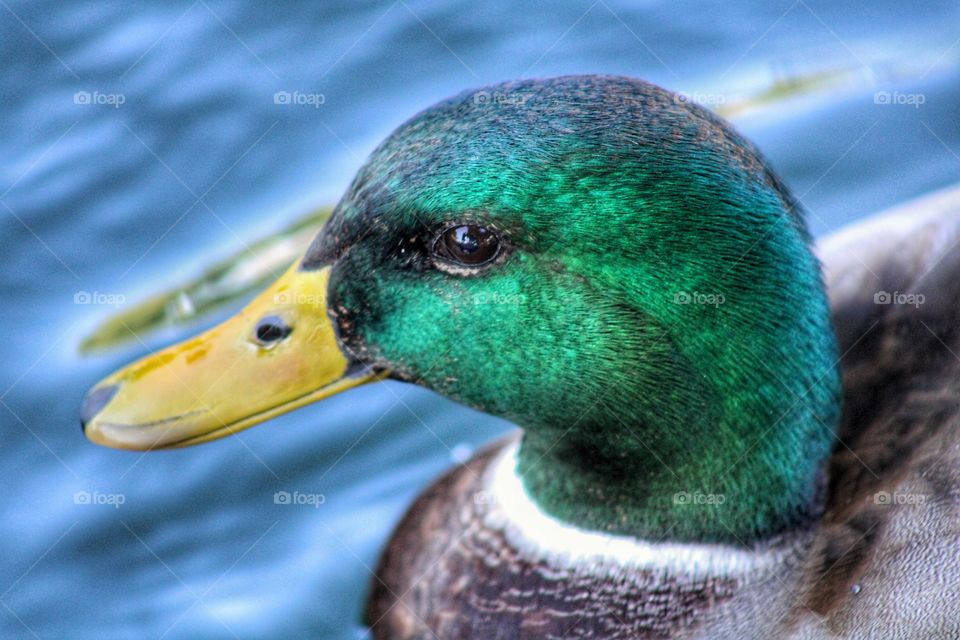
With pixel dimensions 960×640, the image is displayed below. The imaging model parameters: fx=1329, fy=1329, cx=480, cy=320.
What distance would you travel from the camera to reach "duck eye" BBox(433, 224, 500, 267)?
2492 mm

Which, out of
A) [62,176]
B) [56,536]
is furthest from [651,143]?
[62,176]

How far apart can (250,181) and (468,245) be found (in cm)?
256

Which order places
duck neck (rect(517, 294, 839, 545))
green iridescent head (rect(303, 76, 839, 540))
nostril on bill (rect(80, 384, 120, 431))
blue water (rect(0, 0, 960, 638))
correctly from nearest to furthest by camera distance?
green iridescent head (rect(303, 76, 839, 540)) → duck neck (rect(517, 294, 839, 545)) → nostril on bill (rect(80, 384, 120, 431)) → blue water (rect(0, 0, 960, 638))

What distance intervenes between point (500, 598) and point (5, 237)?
257 centimetres

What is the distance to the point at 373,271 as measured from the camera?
2.63 metres

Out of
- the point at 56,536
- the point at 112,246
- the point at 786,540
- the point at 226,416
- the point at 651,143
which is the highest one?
the point at 651,143

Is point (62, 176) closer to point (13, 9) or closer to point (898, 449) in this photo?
point (13, 9)

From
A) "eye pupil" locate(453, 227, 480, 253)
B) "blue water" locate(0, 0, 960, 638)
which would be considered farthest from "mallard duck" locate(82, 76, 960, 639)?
"blue water" locate(0, 0, 960, 638)

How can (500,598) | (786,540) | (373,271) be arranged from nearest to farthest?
(373,271) → (786,540) → (500,598)

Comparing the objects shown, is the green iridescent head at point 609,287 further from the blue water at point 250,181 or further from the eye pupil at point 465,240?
the blue water at point 250,181

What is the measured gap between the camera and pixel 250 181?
4902 millimetres

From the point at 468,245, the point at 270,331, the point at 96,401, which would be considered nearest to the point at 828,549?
the point at 468,245

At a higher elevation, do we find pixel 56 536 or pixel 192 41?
pixel 192 41

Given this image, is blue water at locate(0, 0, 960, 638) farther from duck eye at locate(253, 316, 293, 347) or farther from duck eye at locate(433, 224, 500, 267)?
duck eye at locate(433, 224, 500, 267)
